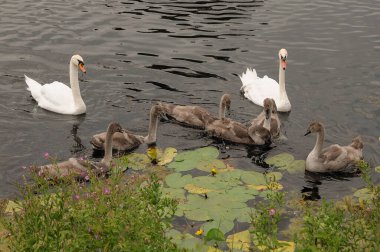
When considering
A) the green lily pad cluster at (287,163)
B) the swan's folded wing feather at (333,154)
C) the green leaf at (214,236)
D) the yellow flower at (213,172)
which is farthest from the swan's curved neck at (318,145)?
the green leaf at (214,236)

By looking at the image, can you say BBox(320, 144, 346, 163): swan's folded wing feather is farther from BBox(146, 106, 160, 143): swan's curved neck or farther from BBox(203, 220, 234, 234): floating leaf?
BBox(146, 106, 160, 143): swan's curved neck

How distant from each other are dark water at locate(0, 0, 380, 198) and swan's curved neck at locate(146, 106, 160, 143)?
0.79 feet

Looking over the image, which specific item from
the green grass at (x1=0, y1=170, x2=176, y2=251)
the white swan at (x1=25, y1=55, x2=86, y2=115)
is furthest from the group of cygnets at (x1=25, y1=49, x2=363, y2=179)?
the green grass at (x1=0, y1=170, x2=176, y2=251)

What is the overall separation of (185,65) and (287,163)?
20.7 ft

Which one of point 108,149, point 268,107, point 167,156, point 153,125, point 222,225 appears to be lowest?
point 222,225

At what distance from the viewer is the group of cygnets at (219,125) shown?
12.3 metres

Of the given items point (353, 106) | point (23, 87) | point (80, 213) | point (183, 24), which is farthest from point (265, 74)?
point (80, 213)

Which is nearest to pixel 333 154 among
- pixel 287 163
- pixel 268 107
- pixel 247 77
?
pixel 287 163

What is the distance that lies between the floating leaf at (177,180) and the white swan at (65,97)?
4.34 m

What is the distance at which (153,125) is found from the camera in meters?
13.4

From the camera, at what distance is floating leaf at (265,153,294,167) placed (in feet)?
41.5

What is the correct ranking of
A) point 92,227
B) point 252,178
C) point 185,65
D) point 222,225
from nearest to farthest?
point 92,227 → point 222,225 → point 252,178 → point 185,65

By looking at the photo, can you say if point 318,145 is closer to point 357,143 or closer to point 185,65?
point 357,143

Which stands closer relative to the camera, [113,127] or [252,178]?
[252,178]
